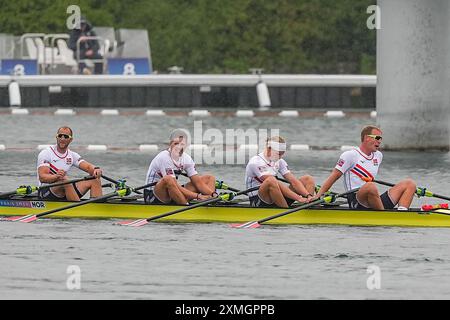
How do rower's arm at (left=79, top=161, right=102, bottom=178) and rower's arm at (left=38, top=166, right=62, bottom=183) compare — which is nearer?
rower's arm at (left=79, top=161, right=102, bottom=178)

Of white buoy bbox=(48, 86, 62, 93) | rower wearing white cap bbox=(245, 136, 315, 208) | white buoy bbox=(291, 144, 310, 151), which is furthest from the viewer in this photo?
white buoy bbox=(48, 86, 62, 93)

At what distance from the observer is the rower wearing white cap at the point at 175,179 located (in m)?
24.6

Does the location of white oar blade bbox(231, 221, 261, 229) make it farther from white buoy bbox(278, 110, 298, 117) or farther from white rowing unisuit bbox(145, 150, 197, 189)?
white buoy bbox(278, 110, 298, 117)

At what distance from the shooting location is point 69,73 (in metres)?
52.9

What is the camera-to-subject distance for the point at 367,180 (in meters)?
24.2

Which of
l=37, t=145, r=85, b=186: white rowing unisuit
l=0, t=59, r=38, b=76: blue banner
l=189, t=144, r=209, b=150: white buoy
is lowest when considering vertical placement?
l=189, t=144, r=209, b=150: white buoy

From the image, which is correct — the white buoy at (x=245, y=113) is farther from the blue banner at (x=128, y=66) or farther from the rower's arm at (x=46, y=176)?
the rower's arm at (x=46, y=176)

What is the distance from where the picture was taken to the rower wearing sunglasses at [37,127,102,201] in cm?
2508

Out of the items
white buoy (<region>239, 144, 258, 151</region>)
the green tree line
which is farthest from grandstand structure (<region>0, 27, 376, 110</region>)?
the green tree line

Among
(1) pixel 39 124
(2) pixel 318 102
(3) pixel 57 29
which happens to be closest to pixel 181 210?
(1) pixel 39 124

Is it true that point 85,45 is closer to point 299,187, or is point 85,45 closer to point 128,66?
point 128,66

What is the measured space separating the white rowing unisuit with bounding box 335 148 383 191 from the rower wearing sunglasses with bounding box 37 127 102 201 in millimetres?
3803

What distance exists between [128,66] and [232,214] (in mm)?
28608

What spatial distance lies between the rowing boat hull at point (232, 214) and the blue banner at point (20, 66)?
26.6 m
